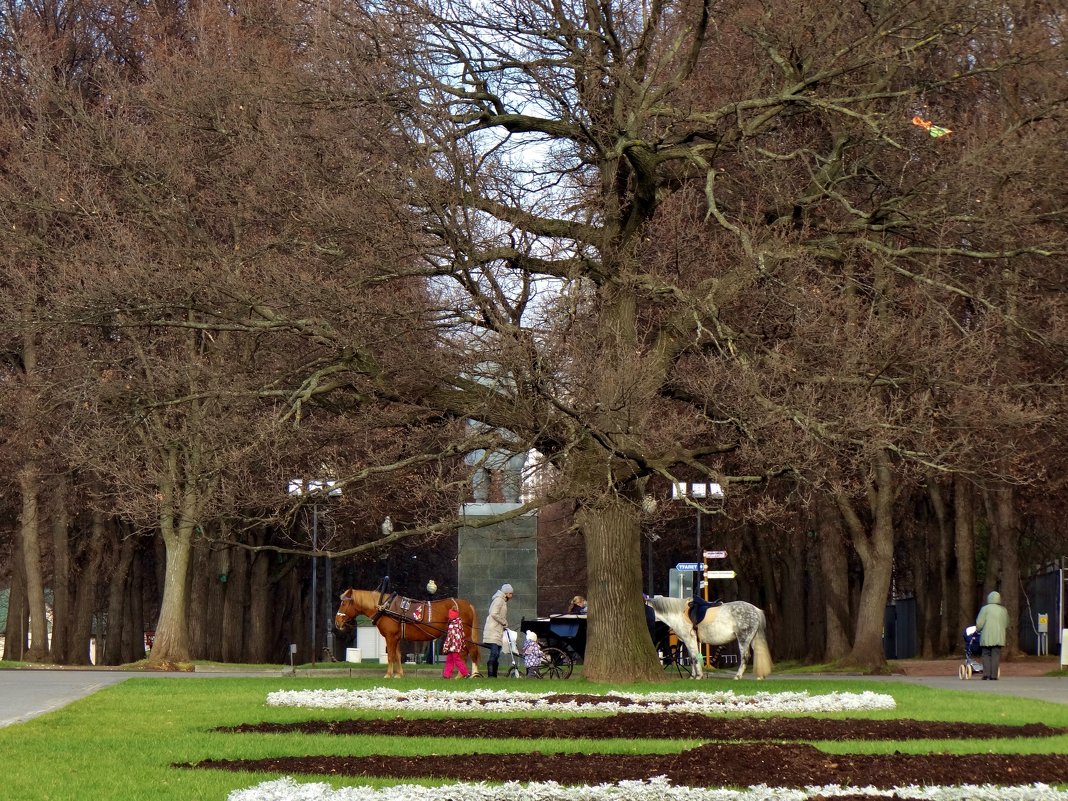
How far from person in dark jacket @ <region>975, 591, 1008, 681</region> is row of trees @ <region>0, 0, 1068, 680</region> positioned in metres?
2.77

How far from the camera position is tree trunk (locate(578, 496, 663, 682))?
2644 cm

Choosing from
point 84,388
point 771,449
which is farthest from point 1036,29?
point 84,388

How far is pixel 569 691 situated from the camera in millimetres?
23344

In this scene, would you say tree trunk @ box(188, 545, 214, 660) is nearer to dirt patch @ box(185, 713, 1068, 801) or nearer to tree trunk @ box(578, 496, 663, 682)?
tree trunk @ box(578, 496, 663, 682)

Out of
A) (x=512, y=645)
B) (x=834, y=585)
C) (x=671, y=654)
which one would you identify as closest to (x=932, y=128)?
(x=512, y=645)

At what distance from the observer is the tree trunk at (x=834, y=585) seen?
128ft

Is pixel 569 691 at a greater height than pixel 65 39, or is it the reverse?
pixel 65 39

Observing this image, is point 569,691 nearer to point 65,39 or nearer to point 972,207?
point 972,207

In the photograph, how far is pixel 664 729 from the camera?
15.9 metres

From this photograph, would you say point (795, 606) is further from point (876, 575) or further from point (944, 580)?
point (876, 575)

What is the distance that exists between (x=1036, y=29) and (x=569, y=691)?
13902mm

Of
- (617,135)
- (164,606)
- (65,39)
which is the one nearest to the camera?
(617,135)

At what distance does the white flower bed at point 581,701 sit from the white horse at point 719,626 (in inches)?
252

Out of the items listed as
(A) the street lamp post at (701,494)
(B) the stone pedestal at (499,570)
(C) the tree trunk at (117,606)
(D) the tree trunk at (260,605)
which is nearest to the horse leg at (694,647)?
(A) the street lamp post at (701,494)
